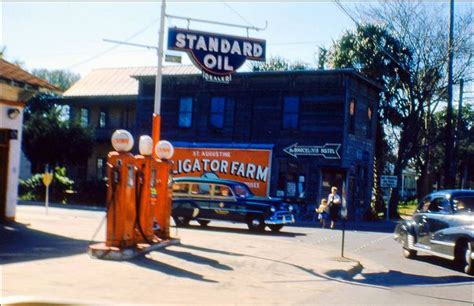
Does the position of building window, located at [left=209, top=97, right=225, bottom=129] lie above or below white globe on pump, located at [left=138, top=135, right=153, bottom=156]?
above

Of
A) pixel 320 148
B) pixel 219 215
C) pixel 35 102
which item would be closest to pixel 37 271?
pixel 219 215

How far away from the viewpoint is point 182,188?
21.5 meters

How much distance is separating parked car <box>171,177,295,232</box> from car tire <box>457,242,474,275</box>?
8000mm

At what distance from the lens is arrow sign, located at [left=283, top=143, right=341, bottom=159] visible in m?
29.9

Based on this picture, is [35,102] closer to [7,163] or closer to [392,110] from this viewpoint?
[392,110]

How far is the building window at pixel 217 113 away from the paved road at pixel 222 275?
16952mm

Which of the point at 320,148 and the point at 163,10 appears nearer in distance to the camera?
the point at 163,10

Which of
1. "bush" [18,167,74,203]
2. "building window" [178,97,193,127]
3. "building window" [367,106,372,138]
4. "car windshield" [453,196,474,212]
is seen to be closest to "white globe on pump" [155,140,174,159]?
"car windshield" [453,196,474,212]

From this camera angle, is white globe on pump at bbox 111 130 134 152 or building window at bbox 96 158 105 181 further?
building window at bbox 96 158 105 181

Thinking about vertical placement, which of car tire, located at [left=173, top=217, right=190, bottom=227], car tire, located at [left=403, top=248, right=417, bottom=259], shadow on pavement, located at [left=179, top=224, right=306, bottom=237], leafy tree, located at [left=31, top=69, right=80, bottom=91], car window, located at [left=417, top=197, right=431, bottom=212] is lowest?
shadow on pavement, located at [left=179, top=224, right=306, bottom=237]

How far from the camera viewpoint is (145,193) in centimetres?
1279

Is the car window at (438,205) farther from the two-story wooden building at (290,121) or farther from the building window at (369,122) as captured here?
Answer: the building window at (369,122)

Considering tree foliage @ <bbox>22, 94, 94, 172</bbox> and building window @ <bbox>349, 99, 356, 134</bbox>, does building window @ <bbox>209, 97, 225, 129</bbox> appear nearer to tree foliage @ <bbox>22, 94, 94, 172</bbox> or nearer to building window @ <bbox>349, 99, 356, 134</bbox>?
building window @ <bbox>349, 99, 356, 134</bbox>

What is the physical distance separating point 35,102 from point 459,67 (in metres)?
33.7
